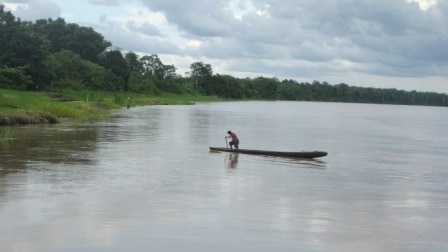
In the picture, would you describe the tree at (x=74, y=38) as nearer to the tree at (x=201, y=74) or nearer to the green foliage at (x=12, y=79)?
the tree at (x=201, y=74)

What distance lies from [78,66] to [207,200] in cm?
8517

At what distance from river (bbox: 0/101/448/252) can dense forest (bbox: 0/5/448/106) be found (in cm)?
3567

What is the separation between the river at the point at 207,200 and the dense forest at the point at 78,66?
35.7 metres

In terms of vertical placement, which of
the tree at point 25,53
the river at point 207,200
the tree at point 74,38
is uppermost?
the tree at point 74,38

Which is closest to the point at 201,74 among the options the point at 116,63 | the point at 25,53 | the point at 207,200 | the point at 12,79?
the point at 116,63

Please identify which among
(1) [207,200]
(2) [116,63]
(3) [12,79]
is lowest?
(1) [207,200]

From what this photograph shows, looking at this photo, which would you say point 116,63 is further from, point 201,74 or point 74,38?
point 201,74

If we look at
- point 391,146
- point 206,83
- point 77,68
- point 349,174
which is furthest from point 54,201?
point 206,83

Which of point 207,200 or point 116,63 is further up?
point 116,63

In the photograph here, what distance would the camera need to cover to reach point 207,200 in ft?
57.4

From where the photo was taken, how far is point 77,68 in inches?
3826

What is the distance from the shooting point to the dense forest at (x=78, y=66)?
72.8 meters

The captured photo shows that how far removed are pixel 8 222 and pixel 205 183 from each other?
852 centimetres

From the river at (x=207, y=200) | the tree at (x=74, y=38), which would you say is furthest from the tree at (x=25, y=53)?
the tree at (x=74, y=38)
